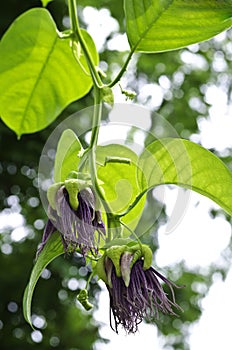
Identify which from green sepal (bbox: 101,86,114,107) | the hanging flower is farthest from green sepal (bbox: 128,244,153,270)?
green sepal (bbox: 101,86,114,107)

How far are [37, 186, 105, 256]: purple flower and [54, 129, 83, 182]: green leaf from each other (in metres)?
0.08

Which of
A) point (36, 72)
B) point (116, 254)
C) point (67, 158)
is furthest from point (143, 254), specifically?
point (36, 72)

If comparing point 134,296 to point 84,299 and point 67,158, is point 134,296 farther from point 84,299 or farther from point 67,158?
point 67,158

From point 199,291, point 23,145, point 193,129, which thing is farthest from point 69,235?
point 199,291

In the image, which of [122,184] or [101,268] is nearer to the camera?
[101,268]

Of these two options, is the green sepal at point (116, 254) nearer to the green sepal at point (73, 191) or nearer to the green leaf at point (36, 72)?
the green sepal at point (73, 191)

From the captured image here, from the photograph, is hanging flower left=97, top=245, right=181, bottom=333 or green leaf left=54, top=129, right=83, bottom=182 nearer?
hanging flower left=97, top=245, right=181, bottom=333

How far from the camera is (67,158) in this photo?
583 mm

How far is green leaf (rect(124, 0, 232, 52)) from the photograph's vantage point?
51 cm

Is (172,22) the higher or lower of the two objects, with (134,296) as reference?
higher

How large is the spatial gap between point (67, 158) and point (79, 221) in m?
0.10

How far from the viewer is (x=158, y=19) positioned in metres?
0.55

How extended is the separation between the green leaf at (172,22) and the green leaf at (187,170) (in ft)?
0.28

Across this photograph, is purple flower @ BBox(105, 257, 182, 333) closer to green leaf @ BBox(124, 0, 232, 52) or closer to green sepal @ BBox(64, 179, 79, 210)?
green sepal @ BBox(64, 179, 79, 210)
